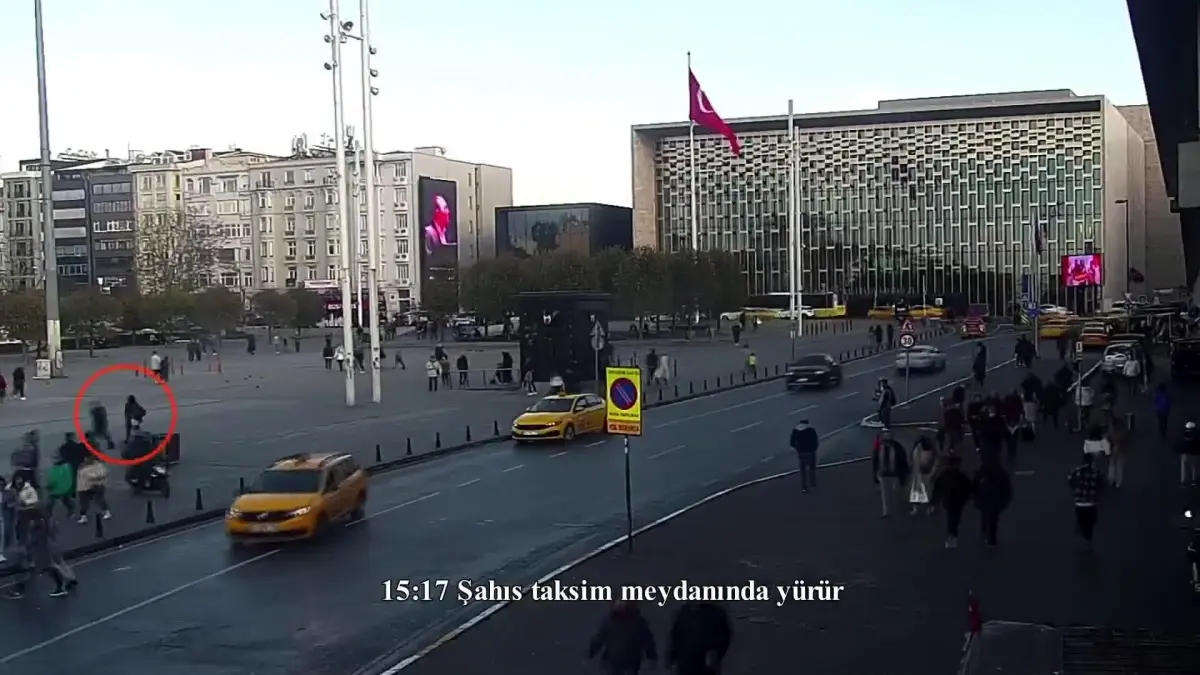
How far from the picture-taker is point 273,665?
463 inches

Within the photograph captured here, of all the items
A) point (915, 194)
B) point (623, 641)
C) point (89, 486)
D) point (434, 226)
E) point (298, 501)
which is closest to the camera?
point (623, 641)

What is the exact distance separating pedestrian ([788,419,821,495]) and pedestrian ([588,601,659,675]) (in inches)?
474

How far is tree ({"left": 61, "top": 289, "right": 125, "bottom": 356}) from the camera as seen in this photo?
82.9m

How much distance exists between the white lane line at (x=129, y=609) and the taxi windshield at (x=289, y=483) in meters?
1.09

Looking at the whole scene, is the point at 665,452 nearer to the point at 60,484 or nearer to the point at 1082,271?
the point at 60,484

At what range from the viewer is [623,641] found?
9547mm

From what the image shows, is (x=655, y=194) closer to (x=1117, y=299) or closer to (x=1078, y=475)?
(x=1117, y=299)

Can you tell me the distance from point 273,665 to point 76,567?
22.1 ft

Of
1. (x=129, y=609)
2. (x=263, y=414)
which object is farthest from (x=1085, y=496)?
(x=263, y=414)

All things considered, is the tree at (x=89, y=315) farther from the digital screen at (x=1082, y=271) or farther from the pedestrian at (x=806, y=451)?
the pedestrian at (x=806, y=451)

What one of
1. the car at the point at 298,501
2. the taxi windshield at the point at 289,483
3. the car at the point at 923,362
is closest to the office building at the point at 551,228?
the car at the point at 923,362

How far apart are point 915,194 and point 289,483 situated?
11047 cm

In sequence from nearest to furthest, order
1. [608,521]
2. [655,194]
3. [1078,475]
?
[1078,475]
[608,521]
[655,194]

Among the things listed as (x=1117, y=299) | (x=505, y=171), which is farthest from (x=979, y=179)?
(x=505, y=171)
